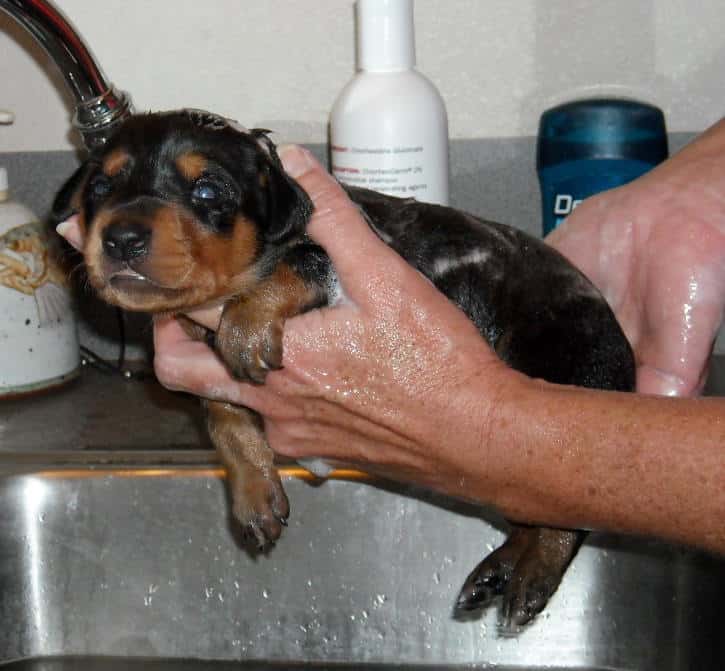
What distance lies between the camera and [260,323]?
1291 mm

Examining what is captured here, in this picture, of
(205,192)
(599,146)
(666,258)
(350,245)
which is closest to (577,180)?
(599,146)

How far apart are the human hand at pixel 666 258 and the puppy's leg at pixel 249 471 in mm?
494

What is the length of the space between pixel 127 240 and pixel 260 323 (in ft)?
0.60

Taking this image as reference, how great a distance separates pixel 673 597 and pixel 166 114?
33.5 inches

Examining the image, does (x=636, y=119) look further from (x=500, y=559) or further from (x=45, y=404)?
(x=45, y=404)

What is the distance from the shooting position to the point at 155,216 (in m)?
1.19

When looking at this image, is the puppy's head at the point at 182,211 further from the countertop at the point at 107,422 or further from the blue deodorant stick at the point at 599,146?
the blue deodorant stick at the point at 599,146

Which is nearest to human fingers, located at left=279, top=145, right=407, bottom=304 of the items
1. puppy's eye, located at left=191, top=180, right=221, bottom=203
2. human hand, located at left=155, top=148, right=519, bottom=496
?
human hand, located at left=155, top=148, right=519, bottom=496

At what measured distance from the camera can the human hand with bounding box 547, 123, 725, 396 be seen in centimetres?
159

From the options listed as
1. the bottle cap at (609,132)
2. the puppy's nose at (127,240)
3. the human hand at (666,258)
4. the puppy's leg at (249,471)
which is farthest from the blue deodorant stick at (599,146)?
the puppy's nose at (127,240)

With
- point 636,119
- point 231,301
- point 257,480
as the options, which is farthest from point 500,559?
point 636,119

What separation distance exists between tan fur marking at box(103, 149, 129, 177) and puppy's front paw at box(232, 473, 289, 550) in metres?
0.41

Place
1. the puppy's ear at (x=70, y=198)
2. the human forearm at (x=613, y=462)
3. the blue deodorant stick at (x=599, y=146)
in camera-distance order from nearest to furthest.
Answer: the human forearm at (x=613, y=462) → the puppy's ear at (x=70, y=198) → the blue deodorant stick at (x=599, y=146)

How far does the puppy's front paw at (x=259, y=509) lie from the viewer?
145 centimetres
